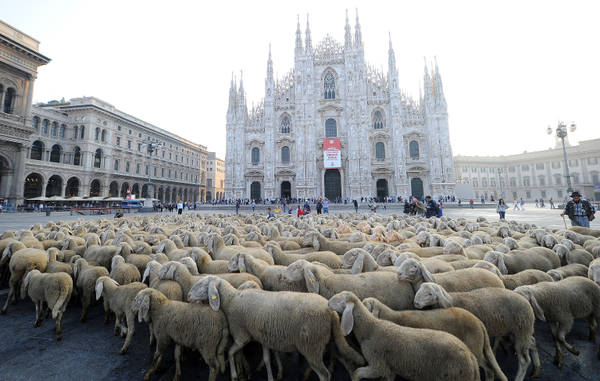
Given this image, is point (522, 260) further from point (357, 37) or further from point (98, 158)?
point (98, 158)

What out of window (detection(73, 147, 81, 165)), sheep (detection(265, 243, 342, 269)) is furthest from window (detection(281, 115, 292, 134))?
sheep (detection(265, 243, 342, 269))

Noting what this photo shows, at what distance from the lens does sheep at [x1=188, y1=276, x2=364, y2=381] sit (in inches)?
93.7

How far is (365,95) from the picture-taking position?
35.6 m

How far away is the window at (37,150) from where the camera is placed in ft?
112

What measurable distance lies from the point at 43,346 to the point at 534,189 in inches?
3295

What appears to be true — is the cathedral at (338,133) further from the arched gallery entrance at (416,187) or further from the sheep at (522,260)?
the sheep at (522,260)

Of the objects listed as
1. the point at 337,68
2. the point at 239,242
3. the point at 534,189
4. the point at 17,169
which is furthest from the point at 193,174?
the point at 534,189

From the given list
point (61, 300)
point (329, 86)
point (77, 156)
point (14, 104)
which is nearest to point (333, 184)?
point (329, 86)

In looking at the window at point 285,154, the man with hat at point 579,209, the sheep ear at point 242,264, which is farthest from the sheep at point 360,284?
the window at point 285,154

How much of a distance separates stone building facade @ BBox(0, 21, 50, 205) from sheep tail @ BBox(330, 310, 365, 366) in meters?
36.1

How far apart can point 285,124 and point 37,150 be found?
1314 inches

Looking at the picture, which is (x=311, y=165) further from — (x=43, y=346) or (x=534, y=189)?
(x=534, y=189)

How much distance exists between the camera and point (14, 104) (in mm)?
26469

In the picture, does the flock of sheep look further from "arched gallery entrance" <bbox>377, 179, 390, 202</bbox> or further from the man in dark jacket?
"arched gallery entrance" <bbox>377, 179, 390, 202</bbox>
